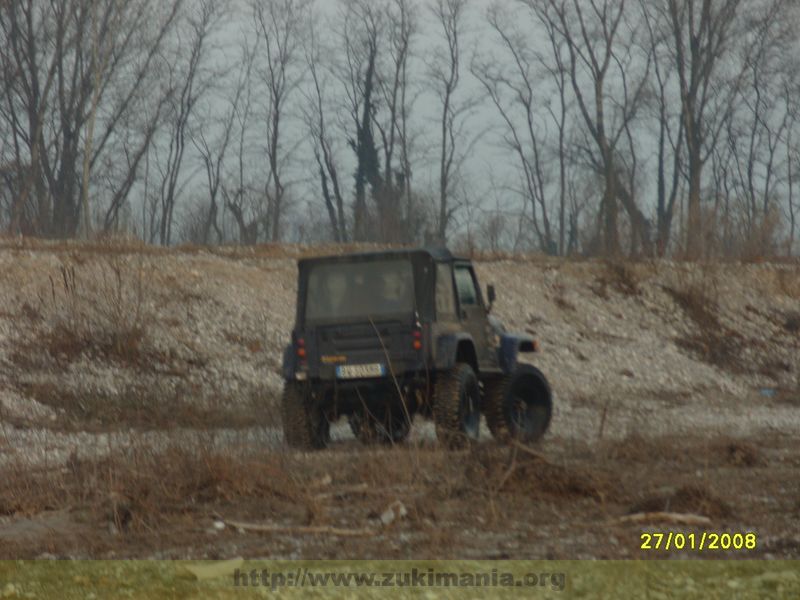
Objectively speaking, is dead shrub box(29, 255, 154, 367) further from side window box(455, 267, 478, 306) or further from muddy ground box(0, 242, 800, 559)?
side window box(455, 267, 478, 306)

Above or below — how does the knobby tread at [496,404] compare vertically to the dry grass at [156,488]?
above

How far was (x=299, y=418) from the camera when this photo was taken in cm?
1678

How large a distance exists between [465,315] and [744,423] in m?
6.68

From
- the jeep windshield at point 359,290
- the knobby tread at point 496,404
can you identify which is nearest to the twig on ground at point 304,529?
the jeep windshield at point 359,290

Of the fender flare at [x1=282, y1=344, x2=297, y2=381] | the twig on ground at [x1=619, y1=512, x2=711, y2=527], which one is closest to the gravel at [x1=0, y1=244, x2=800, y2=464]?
the fender flare at [x1=282, y1=344, x2=297, y2=381]

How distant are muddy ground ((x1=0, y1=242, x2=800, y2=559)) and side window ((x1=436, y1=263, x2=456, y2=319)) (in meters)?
1.80

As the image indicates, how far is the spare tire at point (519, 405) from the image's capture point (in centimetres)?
1725

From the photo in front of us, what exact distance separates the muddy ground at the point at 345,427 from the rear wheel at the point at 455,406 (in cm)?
79

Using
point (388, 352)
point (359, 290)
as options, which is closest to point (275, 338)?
point (359, 290)

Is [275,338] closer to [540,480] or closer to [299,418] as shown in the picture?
[299,418]

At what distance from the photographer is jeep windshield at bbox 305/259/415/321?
642 inches

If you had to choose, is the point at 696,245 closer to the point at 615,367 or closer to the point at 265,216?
the point at 615,367

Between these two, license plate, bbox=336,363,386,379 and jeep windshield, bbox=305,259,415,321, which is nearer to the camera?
license plate, bbox=336,363,386,379
